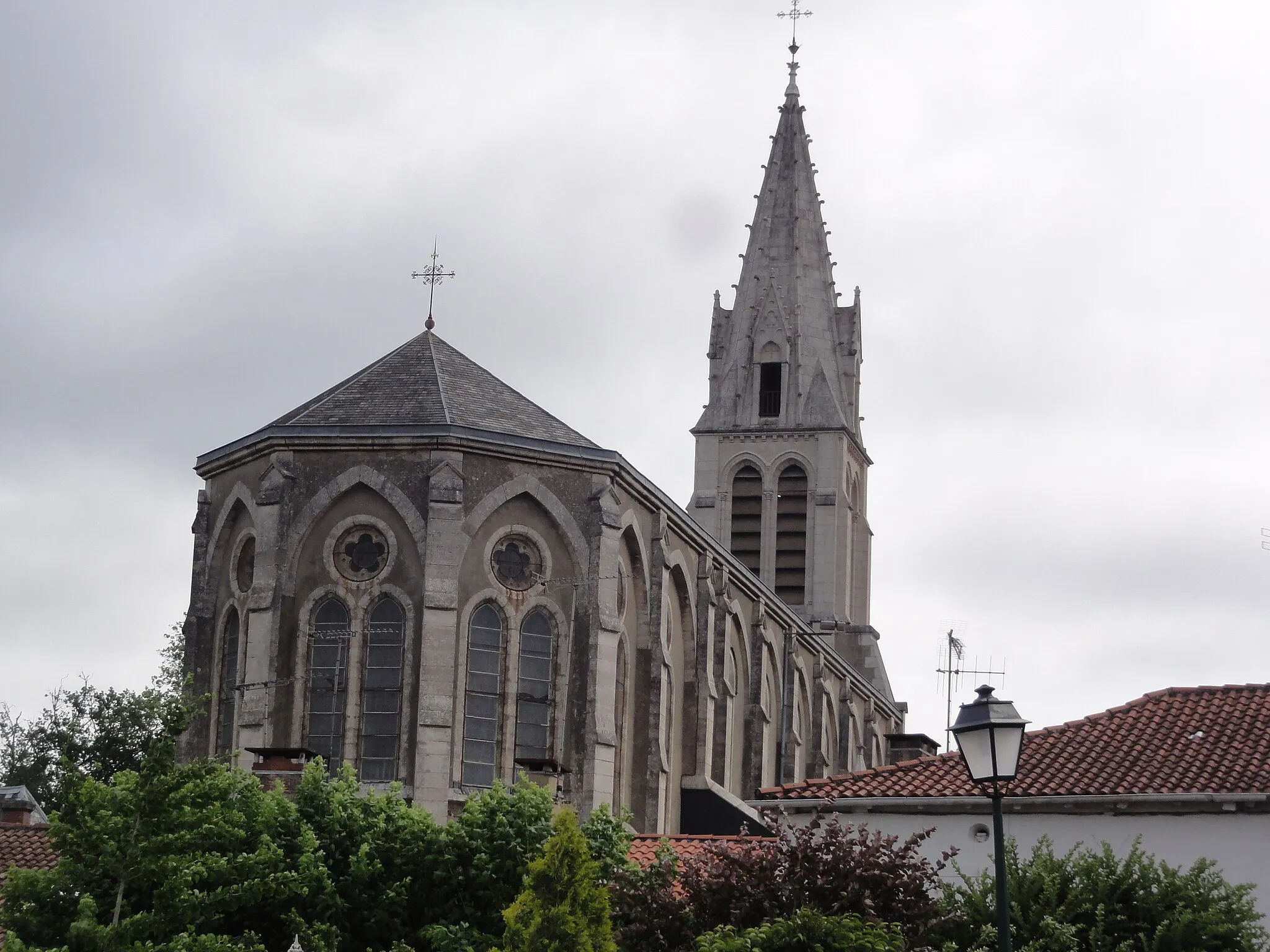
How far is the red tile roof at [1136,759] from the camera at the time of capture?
2906 cm

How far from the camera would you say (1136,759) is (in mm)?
30094

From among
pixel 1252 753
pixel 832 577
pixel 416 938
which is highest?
pixel 832 577

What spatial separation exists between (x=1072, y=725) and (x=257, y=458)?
59.0ft

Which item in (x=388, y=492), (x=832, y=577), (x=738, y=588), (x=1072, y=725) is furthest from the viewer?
(x=832, y=577)

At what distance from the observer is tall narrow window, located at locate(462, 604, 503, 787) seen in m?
39.4

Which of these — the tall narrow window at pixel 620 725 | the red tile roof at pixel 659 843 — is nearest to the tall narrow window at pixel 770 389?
the tall narrow window at pixel 620 725

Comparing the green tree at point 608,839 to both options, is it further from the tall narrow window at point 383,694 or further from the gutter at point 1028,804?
the tall narrow window at point 383,694

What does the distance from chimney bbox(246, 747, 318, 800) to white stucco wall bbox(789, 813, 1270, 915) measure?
10.6 m

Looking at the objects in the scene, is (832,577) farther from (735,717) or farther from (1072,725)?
(1072,725)

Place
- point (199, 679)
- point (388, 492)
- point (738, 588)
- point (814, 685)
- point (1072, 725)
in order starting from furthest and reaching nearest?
point (814, 685) → point (738, 588) → point (199, 679) → point (388, 492) → point (1072, 725)

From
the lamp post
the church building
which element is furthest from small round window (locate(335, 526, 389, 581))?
the lamp post

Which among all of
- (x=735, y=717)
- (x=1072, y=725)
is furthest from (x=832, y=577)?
(x=1072, y=725)

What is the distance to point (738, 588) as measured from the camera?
5156 centimetres

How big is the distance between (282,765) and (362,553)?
5429mm
